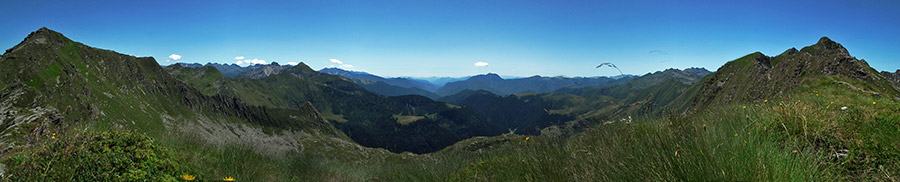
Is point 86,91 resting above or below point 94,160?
below

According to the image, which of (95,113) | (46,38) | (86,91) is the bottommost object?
(95,113)

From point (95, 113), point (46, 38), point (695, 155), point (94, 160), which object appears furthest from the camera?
point (46, 38)

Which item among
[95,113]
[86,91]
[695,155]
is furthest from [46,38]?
[695,155]

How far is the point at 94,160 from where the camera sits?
13.5ft

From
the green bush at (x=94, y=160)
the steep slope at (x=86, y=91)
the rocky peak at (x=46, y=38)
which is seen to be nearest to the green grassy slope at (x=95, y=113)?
the green bush at (x=94, y=160)

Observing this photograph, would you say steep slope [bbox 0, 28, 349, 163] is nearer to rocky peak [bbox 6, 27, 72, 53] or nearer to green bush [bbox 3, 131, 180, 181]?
rocky peak [bbox 6, 27, 72, 53]

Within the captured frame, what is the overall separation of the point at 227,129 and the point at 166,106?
3048 centimetres

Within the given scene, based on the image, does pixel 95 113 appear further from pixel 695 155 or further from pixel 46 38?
pixel 695 155

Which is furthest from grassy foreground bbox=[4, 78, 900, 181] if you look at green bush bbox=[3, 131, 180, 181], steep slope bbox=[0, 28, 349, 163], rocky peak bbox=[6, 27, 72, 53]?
rocky peak bbox=[6, 27, 72, 53]

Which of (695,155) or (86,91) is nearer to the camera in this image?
(695,155)

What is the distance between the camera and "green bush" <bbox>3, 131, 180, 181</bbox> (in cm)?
368

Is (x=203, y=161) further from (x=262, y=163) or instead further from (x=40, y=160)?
(x=40, y=160)

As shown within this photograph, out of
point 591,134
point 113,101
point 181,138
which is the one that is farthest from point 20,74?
point 591,134

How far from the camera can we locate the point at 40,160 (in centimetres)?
384
